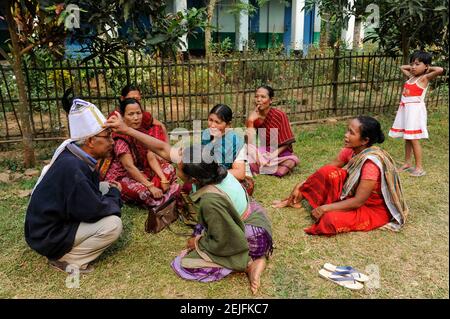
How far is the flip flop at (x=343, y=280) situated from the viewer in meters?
2.80

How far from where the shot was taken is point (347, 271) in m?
2.96

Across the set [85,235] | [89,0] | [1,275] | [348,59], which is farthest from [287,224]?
[348,59]

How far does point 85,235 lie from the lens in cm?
286

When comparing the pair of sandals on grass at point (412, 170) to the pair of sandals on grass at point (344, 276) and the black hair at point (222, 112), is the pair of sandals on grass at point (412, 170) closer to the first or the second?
the pair of sandals on grass at point (344, 276)

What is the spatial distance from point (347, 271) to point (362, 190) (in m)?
0.80

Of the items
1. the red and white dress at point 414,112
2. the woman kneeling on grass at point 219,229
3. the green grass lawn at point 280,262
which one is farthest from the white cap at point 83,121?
the red and white dress at point 414,112

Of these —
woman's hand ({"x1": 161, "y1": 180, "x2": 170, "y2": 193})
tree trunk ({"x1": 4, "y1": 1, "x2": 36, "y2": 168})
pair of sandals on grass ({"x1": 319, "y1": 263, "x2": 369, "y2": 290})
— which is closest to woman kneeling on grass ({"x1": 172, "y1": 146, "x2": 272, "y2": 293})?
pair of sandals on grass ({"x1": 319, "y1": 263, "x2": 369, "y2": 290})

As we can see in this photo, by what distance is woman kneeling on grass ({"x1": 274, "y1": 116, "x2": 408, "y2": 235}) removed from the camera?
3393 mm

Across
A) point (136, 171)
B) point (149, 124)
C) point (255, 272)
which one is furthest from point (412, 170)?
point (136, 171)

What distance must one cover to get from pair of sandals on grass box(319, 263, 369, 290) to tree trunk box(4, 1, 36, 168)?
13.9 feet

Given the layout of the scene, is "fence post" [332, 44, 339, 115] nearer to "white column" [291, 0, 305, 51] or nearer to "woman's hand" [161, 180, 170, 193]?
"woman's hand" [161, 180, 170, 193]

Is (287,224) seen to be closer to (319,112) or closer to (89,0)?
(89,0)

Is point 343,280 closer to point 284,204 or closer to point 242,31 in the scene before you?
point 284,204
